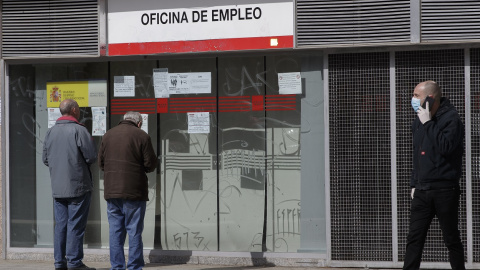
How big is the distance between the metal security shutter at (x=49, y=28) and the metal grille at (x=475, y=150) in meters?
4.33

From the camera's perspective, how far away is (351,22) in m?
8.50

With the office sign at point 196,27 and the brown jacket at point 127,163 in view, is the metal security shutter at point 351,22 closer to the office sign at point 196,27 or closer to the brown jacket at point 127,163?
the office sign at point 196,27

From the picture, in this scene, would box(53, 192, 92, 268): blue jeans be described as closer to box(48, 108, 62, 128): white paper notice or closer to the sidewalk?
the sidewalk

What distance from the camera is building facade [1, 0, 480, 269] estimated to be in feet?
27.6

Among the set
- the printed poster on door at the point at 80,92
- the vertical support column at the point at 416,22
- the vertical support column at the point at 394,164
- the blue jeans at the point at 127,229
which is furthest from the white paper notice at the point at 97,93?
the vertical support column at the point at 416,22

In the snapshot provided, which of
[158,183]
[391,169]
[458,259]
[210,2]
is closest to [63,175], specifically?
[158,183]

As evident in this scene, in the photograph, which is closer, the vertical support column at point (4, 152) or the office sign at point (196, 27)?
the office sign at point (196, 27)

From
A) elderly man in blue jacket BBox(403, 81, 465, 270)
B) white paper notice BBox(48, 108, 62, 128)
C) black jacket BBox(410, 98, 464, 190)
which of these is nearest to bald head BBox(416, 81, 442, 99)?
elderly man in blue jacket BBox(403, 81, 465, 270)

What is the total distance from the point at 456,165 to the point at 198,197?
3612mm

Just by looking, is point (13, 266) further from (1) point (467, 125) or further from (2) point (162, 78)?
(1) point (467, 125)

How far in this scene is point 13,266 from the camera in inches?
356

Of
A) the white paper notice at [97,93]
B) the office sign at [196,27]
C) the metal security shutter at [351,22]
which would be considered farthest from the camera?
the white paper notice at [97,93]

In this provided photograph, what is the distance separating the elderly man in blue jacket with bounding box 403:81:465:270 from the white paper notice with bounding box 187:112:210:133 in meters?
3.17

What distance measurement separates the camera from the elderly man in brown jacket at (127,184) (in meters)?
7.65
